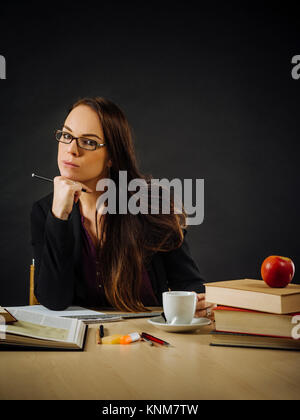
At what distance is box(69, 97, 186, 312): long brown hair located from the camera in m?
1.45

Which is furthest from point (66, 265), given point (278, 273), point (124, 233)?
point (278, 273)

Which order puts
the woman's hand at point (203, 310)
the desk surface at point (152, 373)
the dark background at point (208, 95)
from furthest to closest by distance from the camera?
the dark background at point (208, 95), the woman's hand at point (203, 310), the desk surface at point (152, 373)

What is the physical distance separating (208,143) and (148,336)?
8.82 feet

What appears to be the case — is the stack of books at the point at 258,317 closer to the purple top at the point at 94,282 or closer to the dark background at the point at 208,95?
the purple top at the point at 94,282

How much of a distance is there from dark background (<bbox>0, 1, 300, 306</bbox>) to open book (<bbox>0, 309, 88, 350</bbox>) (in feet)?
7.62

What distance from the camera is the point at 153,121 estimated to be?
3311 millimetres

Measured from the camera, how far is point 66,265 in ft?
4.53

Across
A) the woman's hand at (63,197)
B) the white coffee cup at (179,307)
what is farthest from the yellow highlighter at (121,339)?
the woman's hand at (63,197)

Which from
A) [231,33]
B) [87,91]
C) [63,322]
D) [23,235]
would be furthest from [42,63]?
[63,322]

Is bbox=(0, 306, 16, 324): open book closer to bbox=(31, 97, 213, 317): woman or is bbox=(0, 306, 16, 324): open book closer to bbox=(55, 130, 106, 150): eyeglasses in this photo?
bbox=(31, 97, 213, 317): woman

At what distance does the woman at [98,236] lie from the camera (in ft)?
4.50

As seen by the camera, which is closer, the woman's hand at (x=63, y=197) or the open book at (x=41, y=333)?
the open book at (x=41, y=333)

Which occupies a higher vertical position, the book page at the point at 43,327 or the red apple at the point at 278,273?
the red apple at the point at 278,273
